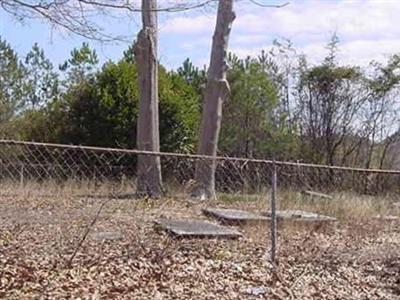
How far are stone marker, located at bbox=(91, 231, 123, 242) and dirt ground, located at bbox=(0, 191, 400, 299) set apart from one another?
8cm

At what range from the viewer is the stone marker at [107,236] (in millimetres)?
7746

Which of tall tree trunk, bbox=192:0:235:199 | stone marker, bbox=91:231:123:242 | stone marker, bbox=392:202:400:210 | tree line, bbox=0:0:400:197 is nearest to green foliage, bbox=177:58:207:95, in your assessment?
tree line, bbox=0:0:400:197

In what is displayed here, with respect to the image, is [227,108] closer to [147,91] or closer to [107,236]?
[147,91]

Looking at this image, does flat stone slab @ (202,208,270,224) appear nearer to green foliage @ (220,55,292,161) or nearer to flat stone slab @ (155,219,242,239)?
flat stone slab @ (155,219,242,239)

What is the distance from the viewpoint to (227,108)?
19.8 metres

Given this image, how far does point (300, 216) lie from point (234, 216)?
3.21 feet

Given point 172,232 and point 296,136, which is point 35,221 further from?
point 296,136

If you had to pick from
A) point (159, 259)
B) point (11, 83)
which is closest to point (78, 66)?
point (11, 83)

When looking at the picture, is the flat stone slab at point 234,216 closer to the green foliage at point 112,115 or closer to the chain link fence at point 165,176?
the chain link fence at point 165,176

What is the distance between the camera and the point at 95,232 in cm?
815

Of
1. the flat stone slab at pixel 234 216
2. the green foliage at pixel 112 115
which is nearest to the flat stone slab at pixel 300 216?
the flat stone slab at pixel 234 216

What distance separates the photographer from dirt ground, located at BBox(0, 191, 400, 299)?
20.4ft

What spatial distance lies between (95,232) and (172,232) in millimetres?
872

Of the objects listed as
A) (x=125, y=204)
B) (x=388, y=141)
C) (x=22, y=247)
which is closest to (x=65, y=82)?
(x=388, y=141)
